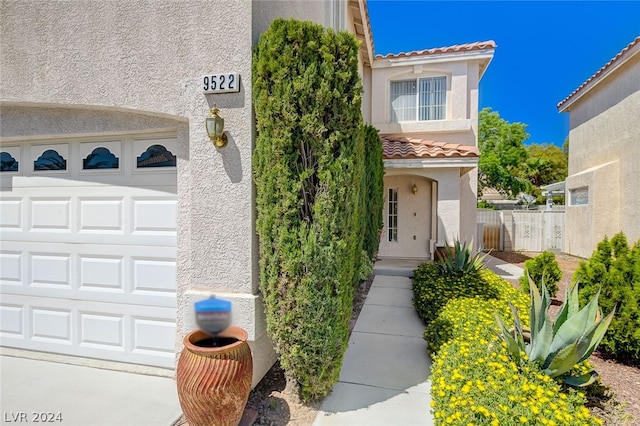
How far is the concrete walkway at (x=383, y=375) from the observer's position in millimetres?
4020

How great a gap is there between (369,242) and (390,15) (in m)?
10.5

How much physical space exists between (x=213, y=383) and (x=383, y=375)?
2.73 meters

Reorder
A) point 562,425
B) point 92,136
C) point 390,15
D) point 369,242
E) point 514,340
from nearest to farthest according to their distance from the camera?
1. point 562,425
2. point 514,340
3. point 92,136
4. point 369,242
5. point 390,15

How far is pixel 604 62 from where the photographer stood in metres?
14.6

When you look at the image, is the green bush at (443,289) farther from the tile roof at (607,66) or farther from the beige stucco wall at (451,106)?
the tile roof at (607,66)

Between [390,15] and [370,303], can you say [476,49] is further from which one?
[370,303]

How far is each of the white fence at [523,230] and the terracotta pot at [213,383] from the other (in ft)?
61.3

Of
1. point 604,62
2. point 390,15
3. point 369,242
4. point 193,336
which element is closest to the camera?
point 193,336

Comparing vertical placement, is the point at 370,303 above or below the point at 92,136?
below

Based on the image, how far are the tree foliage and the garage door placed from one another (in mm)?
26405

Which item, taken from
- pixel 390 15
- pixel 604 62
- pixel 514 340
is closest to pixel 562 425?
pixel 514 340

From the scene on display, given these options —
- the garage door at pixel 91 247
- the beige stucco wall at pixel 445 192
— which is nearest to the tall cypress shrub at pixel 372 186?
the beige stucco wall at pixel 445 192

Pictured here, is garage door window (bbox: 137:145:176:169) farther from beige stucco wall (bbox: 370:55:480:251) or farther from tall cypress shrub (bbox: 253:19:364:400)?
beige stucco wall (bbox: 370:55:480:251)

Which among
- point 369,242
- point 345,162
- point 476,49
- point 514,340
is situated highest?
point 476,49
